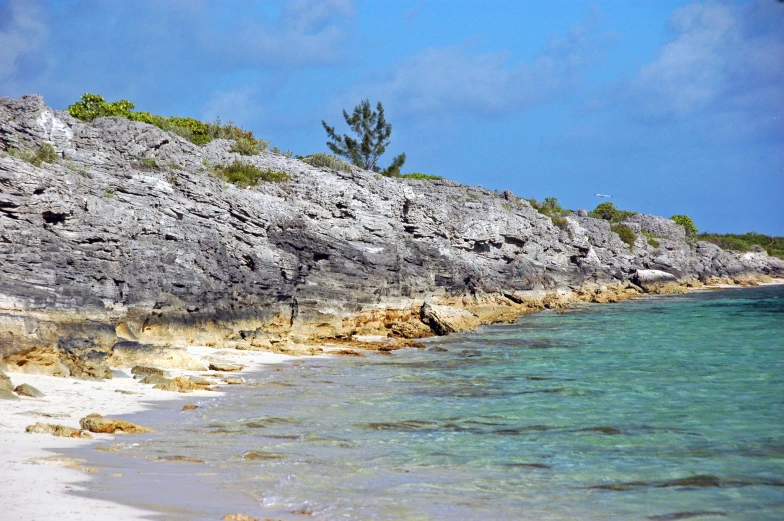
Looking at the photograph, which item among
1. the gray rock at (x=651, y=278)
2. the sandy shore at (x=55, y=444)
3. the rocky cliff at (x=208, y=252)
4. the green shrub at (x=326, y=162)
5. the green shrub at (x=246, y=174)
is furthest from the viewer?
the gray rock at (x=651, y=278)

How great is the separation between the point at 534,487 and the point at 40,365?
10.7m

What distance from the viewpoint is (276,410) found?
40.6 ft

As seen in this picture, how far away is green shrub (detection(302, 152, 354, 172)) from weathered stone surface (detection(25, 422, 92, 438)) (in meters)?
30.4

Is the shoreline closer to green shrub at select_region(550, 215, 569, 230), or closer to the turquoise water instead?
the turquoise water

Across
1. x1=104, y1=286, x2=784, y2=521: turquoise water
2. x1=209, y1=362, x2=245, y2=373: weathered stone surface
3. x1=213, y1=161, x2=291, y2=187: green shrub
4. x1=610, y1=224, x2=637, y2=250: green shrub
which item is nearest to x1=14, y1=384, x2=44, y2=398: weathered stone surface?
x1=104, y1=286, x2=784, y2=521: turquoise water

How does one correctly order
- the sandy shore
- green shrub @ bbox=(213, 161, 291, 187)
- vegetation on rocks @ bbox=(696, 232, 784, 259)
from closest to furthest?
the sandy shore → green shrub @ bbox=(213, 161, 291, 187) → vegetation on rocks @ bbox=(696, 232, 784, 259)

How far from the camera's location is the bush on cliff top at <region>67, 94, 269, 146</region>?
35500 millimetres

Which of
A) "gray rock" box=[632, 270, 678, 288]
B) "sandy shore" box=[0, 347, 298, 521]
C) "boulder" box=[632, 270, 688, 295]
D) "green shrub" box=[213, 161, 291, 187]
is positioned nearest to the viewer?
"sandy shore" box=[0, 347, 298, 521]

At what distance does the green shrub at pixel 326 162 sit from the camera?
127 ft

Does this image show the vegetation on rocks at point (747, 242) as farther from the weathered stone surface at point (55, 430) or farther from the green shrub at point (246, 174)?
the weathered stone surface at point (55, 430)

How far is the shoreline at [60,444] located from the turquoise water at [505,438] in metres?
1.08

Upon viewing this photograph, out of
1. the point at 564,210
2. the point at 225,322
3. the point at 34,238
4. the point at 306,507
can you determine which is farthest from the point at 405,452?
the point at 564,210

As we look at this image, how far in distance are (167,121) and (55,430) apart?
3158 centimetres

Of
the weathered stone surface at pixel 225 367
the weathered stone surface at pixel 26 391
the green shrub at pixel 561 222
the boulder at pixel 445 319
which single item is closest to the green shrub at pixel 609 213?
the green shrub at pixel 561 222
